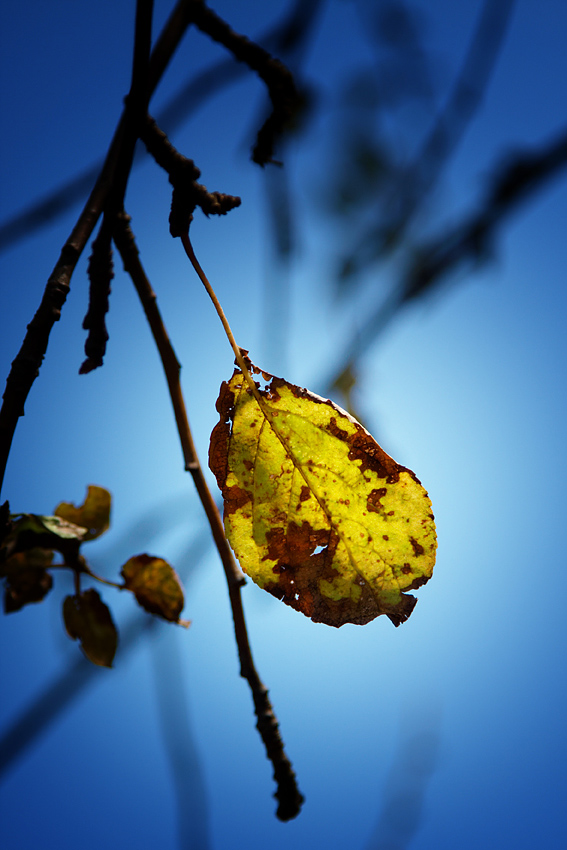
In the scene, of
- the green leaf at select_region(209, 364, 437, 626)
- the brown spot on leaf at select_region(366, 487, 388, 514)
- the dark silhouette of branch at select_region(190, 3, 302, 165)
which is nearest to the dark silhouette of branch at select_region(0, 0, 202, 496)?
the dark silhouette of branch at select_region(190, 3, 302, 165)

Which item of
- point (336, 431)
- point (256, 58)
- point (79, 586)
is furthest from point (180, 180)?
point (79, 586)

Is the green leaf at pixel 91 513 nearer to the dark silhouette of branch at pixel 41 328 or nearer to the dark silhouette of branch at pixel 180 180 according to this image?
the dark silhouette of branch at pixel 41 328

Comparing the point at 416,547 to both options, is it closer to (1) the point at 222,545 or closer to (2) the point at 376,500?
A: (2) the point at 376,500

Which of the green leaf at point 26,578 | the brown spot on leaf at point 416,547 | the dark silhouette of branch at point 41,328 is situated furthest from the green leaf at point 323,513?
the green leaf at point 26,578

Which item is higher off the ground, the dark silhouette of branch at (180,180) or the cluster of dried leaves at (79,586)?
the dark silhouette of branch at (180,180)

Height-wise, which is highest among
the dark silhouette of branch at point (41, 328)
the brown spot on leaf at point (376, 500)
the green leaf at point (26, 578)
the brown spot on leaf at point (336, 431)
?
the brown spot on leaf at point (336, 431)
